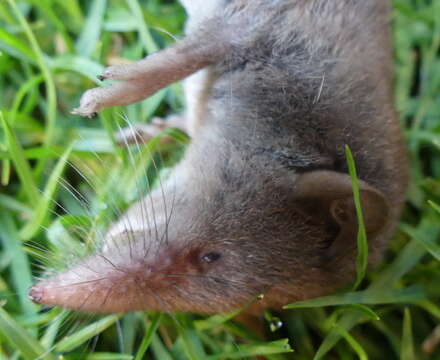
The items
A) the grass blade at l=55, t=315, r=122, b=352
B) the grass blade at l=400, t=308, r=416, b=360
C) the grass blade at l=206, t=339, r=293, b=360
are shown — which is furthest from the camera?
the grass blade at l=400, t=308, r=416, b=360

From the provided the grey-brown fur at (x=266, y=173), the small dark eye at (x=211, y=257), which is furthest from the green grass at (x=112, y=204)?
the small dark eye at (x=211, y=257)

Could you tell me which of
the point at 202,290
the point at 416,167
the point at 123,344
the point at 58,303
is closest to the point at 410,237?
the point at 416,167

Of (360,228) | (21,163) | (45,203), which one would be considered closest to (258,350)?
(360,228)

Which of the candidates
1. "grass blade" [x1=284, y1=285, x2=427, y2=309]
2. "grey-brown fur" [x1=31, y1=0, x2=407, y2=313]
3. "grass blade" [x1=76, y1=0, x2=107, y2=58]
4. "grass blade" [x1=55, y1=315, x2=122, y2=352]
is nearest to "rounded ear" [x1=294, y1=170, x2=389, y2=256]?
"grey-brown fur" [x1=31, y1=0, x2=407, y2=313]

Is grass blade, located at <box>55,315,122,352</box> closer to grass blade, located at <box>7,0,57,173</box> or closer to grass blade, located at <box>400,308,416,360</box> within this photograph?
grass blade, located at <box>7,0,57,173</box>

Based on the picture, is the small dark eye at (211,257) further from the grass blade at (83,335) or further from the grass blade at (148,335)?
the grass blade at (83,335)

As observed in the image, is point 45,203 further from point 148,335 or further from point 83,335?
point 148,335
